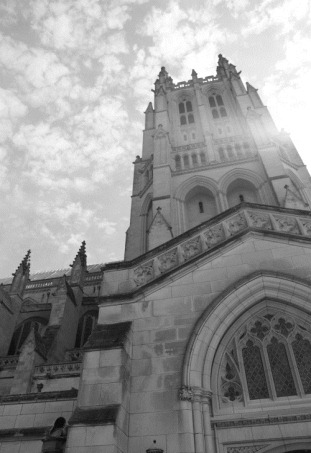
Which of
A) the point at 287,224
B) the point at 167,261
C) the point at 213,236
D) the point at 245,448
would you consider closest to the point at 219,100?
the point at 287,224

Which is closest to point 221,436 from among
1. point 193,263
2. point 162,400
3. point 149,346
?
point 162,400

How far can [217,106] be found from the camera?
105 ft

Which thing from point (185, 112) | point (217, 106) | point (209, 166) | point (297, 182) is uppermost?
point (185, 112)

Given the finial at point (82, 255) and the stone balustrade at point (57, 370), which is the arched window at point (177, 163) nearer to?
the finial at point (82, 255)

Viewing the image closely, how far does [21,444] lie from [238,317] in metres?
5.27

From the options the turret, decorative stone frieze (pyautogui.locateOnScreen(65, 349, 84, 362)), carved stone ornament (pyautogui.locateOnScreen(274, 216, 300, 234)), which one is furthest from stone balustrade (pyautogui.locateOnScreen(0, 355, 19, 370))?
the turret

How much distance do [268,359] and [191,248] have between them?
325 centimetres

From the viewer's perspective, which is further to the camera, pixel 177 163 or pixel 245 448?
pixel 177 163

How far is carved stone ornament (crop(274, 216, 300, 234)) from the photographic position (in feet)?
29.6

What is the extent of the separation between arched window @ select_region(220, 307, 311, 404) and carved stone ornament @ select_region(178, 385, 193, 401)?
88 cm

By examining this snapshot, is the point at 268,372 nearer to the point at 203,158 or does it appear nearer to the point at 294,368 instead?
the point at 294,368

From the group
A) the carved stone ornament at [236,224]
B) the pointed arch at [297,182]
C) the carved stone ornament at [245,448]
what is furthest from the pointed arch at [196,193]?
the carved stone ornament at [245,448]

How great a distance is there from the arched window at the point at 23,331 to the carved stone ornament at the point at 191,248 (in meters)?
17.1

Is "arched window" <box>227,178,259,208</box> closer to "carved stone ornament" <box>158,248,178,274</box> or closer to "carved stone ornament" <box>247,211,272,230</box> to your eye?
"carved stone ornament" <box>247,211,272,230</box>
